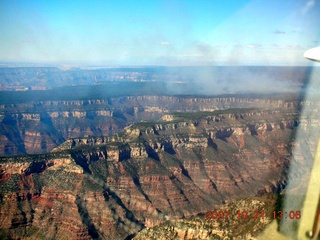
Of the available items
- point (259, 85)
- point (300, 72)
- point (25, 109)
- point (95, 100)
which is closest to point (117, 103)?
point (95, 100)

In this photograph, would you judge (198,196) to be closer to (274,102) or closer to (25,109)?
(274,102)

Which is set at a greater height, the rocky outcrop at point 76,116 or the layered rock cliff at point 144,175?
the layered rock cliff at point 144,175
